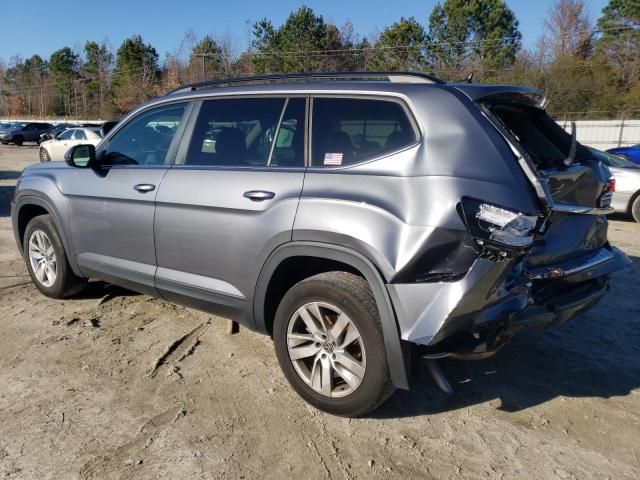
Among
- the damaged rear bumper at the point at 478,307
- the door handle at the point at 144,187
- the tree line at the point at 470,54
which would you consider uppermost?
the tree line at the point at 470,54

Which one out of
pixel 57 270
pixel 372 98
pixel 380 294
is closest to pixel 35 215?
pixel 57 270

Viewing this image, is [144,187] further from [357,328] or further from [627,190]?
[627,190]

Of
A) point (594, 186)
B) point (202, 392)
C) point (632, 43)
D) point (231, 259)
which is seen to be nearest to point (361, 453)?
point (202, 392)

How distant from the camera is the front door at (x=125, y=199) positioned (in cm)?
408

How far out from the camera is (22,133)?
1478 inches

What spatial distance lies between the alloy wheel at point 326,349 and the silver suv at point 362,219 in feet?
0.04

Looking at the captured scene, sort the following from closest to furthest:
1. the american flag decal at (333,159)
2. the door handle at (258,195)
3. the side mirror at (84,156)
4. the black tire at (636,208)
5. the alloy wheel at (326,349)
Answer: the alloy wheel at (326,349), the american flag decal at (333,159), the door handle at (258,195), the side mirror at (84,156), the black tire at (636,208)

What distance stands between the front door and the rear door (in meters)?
0.18

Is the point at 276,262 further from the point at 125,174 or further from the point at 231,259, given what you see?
the point at 125,174

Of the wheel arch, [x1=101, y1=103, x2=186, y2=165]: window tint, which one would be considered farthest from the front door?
the wheel arch

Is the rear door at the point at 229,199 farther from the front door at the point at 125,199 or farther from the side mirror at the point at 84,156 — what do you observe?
the side mirror at the point at 84,156

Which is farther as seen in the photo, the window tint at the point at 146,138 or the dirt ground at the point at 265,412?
the window tint at the point at 146,138

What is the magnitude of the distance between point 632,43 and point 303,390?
45.7m

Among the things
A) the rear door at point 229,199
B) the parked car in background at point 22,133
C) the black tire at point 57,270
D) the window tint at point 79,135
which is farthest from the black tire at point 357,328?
the parked car in background at point 22,133
